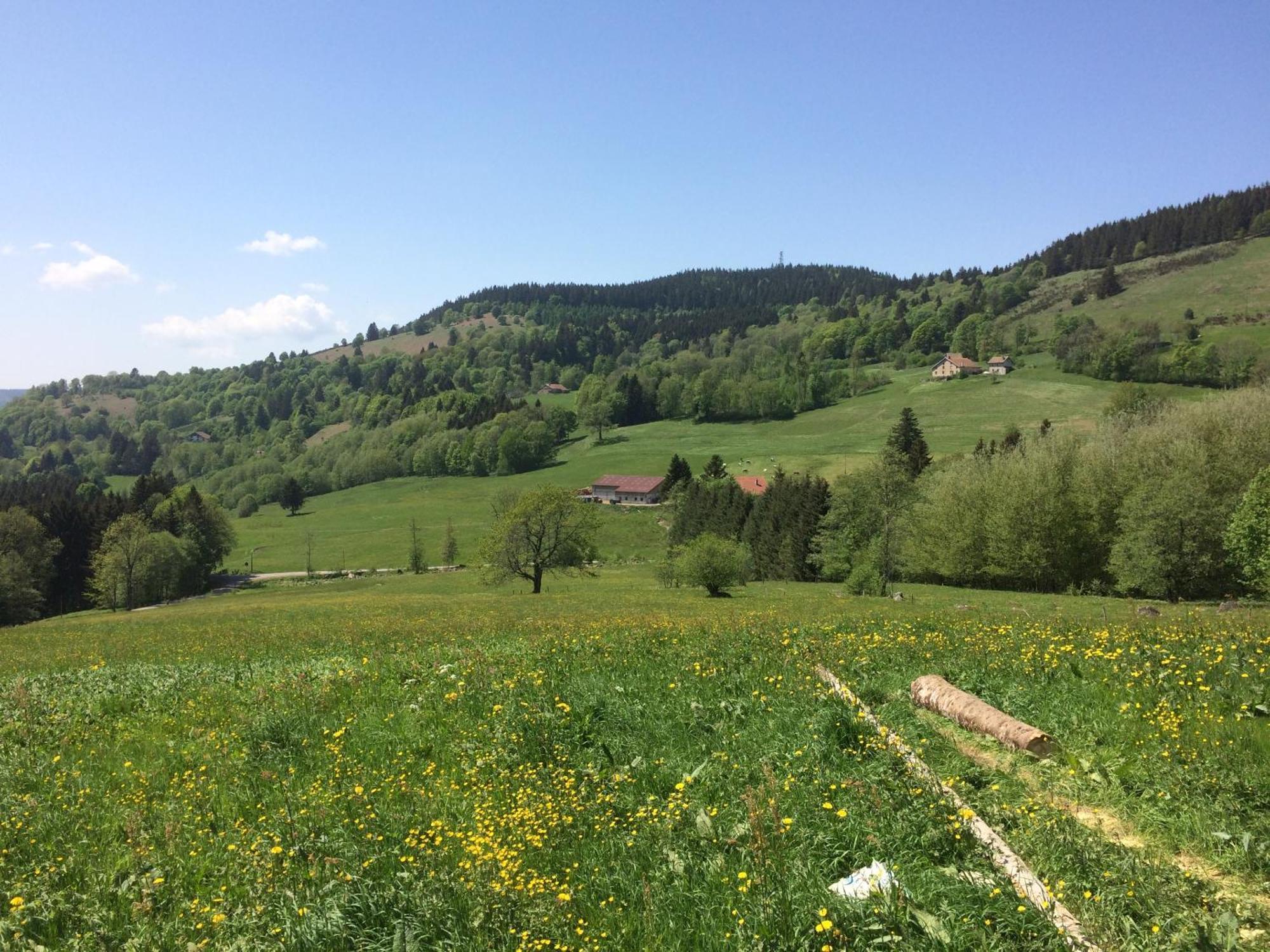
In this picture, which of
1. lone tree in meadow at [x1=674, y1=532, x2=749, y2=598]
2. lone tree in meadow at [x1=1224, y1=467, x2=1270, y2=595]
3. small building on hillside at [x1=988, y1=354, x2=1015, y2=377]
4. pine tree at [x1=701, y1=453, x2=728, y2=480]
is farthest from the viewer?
small building on hillside at [x1=988, y1=354, x2=1015, y2=377]

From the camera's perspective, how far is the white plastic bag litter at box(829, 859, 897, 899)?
551 cm

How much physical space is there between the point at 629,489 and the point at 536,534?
76.9 meters

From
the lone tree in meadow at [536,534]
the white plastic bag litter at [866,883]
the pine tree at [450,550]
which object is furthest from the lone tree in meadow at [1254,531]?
the pine tree at [450,550]

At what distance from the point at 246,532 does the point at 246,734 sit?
15284 centimetres

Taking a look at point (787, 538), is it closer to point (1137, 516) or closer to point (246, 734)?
point (1137, 516)

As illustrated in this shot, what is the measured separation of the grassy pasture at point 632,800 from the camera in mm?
5547

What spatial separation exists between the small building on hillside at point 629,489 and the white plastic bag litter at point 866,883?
12887 cm

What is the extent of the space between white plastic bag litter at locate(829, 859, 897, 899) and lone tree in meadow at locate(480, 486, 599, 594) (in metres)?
55.9

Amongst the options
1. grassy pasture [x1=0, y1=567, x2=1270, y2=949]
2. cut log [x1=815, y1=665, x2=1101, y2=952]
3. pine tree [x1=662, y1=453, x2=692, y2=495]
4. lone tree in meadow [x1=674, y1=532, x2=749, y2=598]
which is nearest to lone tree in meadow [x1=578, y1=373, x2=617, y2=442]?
pine tree [x1=662, y1=453, x2=692, y2=495]

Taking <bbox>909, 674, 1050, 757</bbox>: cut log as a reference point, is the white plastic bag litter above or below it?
above

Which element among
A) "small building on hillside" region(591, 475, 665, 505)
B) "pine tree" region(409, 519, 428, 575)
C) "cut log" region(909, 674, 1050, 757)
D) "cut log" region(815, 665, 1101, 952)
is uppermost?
"cut log" region(815, 665, 1101, 952)

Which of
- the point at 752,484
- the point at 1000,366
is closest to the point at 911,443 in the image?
the point at 752,484

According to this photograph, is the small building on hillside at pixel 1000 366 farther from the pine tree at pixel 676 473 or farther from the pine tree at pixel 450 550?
the pine tree at pixel 450 550

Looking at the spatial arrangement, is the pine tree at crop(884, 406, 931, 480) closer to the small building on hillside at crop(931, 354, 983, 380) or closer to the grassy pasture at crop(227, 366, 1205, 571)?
the grassy pasture at crop(227, 366, 1205, 571)
